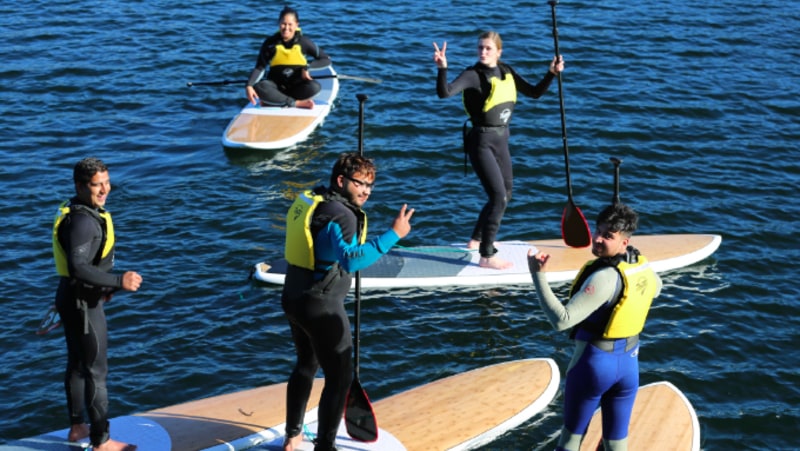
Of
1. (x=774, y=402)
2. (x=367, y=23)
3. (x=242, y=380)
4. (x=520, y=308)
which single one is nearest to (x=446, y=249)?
(x=520, y=308)

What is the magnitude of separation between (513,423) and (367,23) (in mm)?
12850

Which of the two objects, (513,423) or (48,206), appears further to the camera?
(48,206)

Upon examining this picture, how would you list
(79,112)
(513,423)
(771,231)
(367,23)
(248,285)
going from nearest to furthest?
(513,423), (248,285), (771,231), (79,112), (367,23)

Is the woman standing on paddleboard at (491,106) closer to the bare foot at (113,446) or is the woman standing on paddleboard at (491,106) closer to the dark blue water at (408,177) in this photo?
the dark blue water at (408,177)

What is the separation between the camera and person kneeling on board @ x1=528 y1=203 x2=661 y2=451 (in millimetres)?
6344

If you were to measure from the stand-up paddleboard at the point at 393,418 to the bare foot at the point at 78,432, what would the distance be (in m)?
0.06

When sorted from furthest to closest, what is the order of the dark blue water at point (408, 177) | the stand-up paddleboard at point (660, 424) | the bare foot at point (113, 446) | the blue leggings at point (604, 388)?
1. the dark blue water at point (408, 177)
2. the stand-up paddleboard at point (660, 424)
3. the bare foot at point (113, 446)
4. the blue leggings at point (604, 388)

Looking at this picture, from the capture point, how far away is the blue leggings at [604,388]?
259 inches

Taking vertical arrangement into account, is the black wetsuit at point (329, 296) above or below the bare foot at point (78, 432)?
above

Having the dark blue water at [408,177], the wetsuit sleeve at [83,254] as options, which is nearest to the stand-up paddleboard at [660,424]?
the dark blue water at [408,177]

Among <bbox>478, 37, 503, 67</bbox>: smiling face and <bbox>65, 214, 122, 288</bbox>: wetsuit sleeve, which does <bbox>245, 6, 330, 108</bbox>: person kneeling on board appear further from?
<bbox>65, 214, 122, 288</bbox>: wetsuit sleeve

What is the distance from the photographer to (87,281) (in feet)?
21.8

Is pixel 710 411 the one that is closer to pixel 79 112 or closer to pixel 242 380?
pixel 242 380

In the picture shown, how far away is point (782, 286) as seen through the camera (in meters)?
11.2
